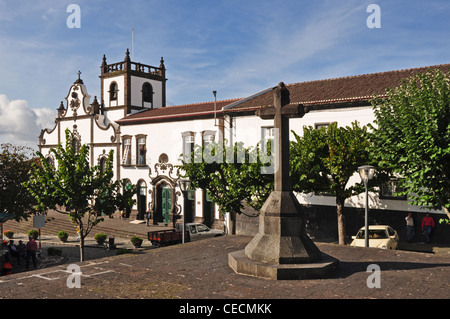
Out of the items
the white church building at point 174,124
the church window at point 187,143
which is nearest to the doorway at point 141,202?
the white church building at point 174,124

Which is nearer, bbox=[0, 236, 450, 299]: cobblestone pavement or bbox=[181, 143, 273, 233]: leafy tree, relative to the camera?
bbox=[0, 236, 450, 299]: cobblestone pavement

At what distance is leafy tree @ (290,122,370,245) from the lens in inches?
661

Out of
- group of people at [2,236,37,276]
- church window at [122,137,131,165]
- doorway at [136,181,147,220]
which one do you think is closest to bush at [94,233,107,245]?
group of people at [2,236,37,276]

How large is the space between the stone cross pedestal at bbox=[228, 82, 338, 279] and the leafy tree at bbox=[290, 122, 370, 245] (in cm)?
679

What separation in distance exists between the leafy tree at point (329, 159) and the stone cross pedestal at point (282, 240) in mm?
6788

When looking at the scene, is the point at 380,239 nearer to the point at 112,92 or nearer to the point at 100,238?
the point at 100,238

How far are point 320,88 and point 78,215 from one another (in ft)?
53.1

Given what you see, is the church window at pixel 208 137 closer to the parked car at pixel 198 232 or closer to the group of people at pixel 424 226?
the parked car at pixel 198 232

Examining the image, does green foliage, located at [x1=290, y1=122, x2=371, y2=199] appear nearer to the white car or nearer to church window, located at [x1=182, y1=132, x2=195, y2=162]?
the white car

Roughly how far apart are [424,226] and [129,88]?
2700 centimetres

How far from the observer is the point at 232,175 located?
1708 centimetres

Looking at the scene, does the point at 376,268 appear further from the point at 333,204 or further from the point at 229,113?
the point at 229,113

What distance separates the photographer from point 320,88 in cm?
2497
